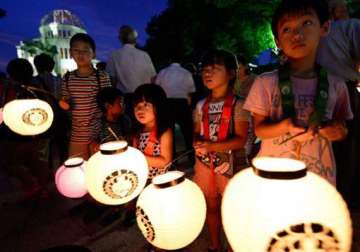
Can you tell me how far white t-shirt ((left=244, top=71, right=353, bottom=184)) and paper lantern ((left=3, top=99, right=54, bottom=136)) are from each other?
2611 millimetres

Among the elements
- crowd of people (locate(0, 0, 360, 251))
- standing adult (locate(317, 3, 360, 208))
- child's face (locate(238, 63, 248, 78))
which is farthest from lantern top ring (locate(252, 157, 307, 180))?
child's face (locate(238, 63, 248, 78))

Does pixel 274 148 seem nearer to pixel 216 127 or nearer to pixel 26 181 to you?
pixel 216 127

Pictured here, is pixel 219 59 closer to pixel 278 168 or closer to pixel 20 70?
pixel 278 168

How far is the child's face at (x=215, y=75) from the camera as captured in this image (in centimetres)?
278

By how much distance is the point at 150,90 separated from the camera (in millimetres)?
3182

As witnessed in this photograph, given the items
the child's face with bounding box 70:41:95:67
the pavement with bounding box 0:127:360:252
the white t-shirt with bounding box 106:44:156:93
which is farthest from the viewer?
→ the white t-shirt with bounding box 106:44:156:93

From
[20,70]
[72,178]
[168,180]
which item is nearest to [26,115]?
[72,178]

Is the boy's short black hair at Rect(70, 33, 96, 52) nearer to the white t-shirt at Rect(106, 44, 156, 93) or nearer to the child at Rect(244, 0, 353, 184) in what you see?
the white t-shirt at Rect(106, 44, 156, 93)

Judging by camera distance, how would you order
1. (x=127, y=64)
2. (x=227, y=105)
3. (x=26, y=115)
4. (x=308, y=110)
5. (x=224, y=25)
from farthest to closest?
1. (x=224, y=25)
2. (x=127, y=64)
3. (x=26, y=115)
4. (x=227, y=105)
5. (x=308, y=110)

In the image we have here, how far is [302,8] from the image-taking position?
1.88 meters

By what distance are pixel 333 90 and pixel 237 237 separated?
50.4 inches

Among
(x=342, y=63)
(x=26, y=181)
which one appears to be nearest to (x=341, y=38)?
(x=342, y=63)

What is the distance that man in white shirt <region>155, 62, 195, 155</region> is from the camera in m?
6.56

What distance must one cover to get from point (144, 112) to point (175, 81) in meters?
3.60
